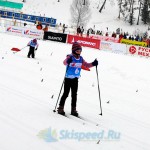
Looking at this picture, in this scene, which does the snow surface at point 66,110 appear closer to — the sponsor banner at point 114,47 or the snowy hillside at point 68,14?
the sponsor banner at point 114,47

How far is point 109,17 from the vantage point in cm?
7625

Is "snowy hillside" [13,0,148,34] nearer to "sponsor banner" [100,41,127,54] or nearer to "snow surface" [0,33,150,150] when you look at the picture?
"sponsor banner" [100,41,127,54]

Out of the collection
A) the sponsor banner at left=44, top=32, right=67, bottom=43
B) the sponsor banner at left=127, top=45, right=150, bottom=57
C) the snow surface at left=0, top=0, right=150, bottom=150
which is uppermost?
the sponsor banner at left=44, top=32, right=67, bottom=43

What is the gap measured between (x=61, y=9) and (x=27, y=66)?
58.7 metres

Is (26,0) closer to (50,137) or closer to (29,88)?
(29,88)

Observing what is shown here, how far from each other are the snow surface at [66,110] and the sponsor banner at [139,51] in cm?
1303

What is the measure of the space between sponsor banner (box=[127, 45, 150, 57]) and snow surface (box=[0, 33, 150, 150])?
13032 mm

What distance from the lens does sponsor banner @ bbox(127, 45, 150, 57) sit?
31219 millimetres

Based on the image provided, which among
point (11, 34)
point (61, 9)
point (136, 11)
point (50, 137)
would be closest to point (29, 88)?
point (50, 137)

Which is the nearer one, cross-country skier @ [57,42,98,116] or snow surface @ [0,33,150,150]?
snow surface @ [0,33,150,150]

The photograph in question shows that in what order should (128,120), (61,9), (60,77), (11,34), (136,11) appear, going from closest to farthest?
(128,120) → (60,77) → (11,34) → (61,9) → (136,11)

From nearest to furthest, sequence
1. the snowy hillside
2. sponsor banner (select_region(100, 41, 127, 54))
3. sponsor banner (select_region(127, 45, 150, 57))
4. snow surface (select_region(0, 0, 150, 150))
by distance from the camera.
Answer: snow surface (select_region(0, 0, 150, 150)), sponsor banner (select_region(127, 45, 150, 57)), sponsor banner (select_region(100, 41, 127, 54)), the snowy hillside

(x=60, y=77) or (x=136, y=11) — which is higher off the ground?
(x=136, y=11)

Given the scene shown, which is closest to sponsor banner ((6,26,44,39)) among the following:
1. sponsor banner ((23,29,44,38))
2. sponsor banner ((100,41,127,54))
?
sponsor banner ((23,29,44,38))
